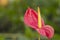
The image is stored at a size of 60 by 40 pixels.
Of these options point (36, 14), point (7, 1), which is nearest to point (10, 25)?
point (7, 1)

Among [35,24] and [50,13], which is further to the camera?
[50,13]

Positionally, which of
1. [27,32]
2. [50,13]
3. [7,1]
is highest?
[7,1]

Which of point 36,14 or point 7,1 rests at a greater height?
point 7,1

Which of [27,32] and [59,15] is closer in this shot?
[27,32]

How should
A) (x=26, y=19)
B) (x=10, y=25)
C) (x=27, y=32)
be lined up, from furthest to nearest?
(x=10, y=25) < (x=27, y=32) < (x=26, y=19)

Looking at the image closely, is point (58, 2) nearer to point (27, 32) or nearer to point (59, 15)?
point (59, 15)

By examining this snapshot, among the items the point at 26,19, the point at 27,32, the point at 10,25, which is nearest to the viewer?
the point at 26,19

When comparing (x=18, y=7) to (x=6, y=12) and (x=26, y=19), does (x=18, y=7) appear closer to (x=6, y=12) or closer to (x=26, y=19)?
(x=6, y=12)

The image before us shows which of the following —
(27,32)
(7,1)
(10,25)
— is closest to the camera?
(27,32)

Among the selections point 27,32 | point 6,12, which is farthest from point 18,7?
point 27,32
